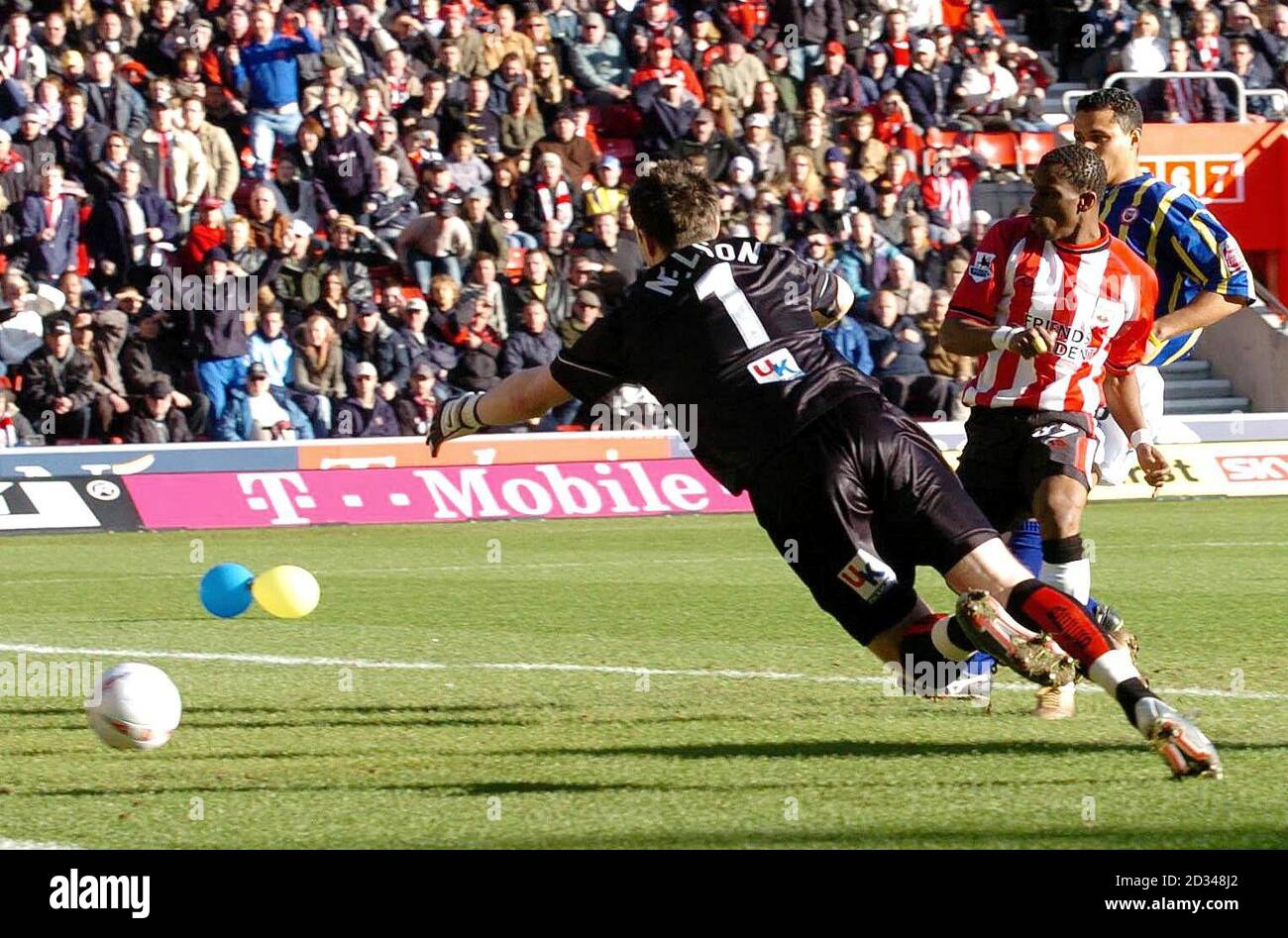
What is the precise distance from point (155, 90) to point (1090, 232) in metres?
14.0

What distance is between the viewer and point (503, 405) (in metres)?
6.73

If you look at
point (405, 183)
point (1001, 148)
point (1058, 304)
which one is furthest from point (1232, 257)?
point (1001, 148)

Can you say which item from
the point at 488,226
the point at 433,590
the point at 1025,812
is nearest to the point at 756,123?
the point at 488,226

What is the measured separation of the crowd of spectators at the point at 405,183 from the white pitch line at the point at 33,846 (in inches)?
518

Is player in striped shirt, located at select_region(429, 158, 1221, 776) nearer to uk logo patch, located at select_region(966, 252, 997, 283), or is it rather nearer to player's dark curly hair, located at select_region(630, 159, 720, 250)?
player's dark curly hair, located at select_region(630, 159, 720, 250)

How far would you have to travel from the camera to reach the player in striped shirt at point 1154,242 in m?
8.22

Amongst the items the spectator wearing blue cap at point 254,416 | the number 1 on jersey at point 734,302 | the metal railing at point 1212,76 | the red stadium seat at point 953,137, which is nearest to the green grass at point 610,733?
the number 1 on jersey at point 734,302

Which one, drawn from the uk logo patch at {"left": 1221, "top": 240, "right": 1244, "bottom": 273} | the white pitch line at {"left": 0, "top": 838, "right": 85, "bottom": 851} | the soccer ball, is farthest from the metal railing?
the white pitch line at {"left": 0, "top": 838, "right": 85, "bottom": 851}

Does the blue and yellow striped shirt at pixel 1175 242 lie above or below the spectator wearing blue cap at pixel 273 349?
above

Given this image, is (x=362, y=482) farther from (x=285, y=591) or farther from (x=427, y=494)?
(x=285, y=591)

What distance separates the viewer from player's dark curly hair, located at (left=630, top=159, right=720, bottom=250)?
650cm

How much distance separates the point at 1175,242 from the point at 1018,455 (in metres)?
1.34

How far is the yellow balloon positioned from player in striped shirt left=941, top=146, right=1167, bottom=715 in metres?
4.54

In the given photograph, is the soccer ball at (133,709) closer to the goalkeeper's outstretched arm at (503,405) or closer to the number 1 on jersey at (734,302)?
the goalkeeper's outstretched arm at (503,405)
